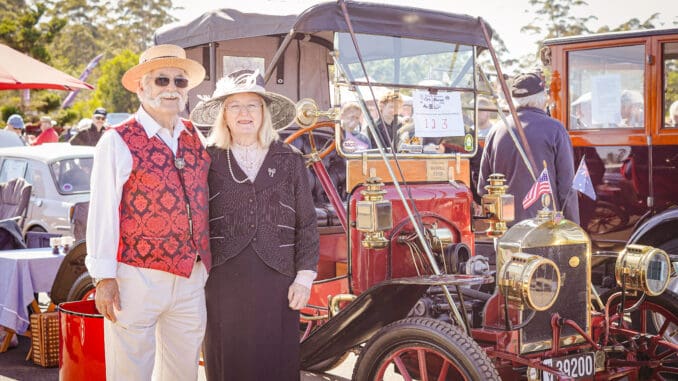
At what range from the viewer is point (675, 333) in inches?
157

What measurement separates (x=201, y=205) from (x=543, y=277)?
1.41 m

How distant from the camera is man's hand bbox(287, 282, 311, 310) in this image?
10.3 feet

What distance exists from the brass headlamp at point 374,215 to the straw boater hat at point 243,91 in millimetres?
495

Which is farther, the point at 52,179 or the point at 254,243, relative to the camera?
the point at 52,179

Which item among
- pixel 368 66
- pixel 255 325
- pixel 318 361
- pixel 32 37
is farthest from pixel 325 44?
pixel 32 37

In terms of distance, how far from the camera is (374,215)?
3529 millimetres

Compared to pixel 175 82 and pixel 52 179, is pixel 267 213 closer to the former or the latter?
pixel 175 82

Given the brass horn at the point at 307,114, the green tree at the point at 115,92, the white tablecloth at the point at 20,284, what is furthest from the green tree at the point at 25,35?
the brass horn at the point at 307,114

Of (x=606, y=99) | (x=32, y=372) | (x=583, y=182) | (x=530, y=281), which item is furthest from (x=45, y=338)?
(x=606, y=99)

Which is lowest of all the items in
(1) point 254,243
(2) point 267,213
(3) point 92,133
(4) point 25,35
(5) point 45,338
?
(5) point 45,338

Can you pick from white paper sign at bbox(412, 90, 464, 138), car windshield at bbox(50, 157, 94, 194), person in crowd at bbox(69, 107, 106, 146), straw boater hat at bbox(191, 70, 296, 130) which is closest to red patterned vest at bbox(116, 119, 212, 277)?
straw boater hat at bbox(191, 70, 296, 130)

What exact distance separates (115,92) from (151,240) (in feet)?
86.3

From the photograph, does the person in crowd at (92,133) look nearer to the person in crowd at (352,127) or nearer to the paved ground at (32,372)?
the paved ground at (32,372)

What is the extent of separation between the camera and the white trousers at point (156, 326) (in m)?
2.92
